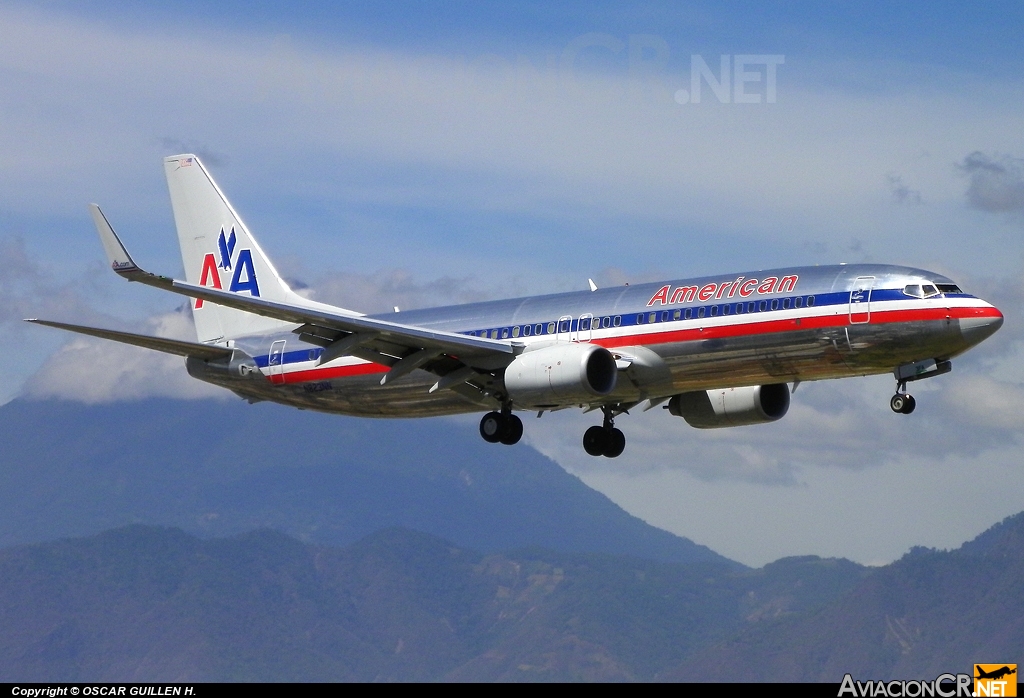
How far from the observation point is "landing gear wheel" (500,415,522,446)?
51031 millimetres

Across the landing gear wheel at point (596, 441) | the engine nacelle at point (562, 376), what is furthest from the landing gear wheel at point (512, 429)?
the landing gear wheel at point (596, 441)

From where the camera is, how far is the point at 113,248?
44.7m

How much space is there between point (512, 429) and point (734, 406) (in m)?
8.55

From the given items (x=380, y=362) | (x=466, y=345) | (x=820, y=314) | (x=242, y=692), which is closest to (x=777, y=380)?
(x=820, y=314)

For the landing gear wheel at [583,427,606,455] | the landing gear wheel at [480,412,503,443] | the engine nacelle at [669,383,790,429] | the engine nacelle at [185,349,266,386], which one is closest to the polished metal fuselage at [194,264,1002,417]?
the landing gear wheel at [480,412,503,443]

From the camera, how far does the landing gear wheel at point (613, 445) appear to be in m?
55.2

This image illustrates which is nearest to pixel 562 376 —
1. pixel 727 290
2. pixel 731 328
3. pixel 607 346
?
pixel 607 346

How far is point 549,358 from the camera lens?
47969 millimetres

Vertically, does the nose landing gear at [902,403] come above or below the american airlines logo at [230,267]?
below

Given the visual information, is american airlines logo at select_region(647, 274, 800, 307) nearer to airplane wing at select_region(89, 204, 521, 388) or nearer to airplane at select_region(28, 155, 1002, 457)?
airplane at select_region(28, 155, 1002, 457)

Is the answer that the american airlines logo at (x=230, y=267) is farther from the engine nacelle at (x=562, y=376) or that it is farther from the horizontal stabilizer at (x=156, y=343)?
the engine nacelle at (x=562, y=376)

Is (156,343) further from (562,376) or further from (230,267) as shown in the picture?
(562,376)

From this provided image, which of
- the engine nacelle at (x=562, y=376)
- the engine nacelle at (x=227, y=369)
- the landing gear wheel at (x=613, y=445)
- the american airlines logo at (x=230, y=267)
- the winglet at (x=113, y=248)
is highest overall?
the winglet at (x=113, y=248)

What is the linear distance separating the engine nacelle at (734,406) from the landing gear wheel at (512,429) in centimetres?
691
